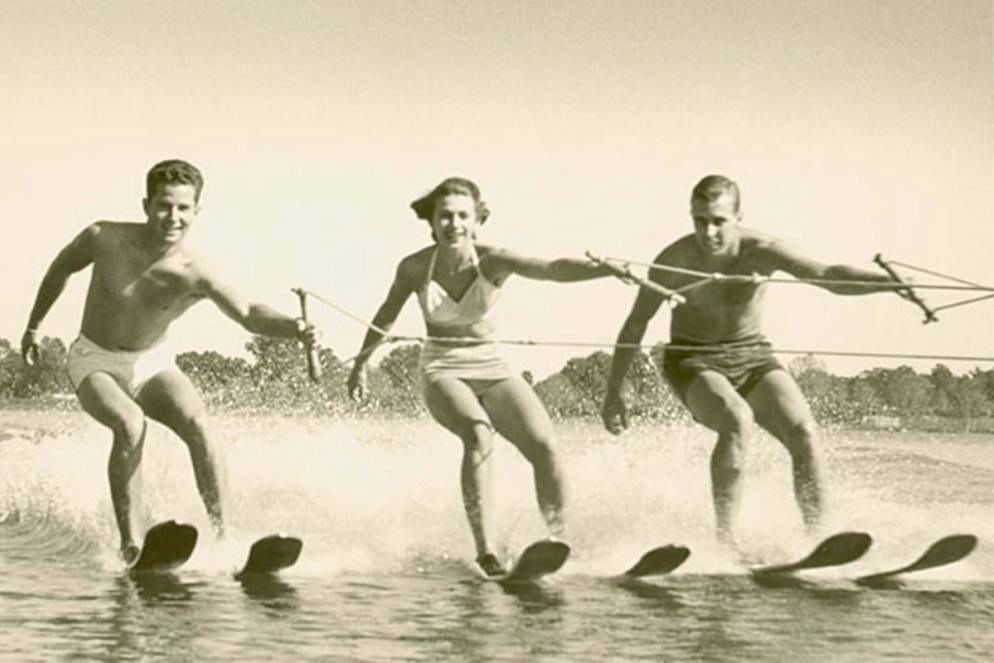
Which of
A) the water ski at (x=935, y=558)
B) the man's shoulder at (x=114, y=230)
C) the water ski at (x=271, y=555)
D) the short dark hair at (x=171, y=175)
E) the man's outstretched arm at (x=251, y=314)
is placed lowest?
the water ski at (x=935, y=558)

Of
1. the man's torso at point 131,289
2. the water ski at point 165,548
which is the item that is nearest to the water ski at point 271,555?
the water ski at point 165,548

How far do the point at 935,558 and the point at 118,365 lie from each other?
10.3ft

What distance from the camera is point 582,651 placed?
7.38 m

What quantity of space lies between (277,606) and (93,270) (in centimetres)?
154

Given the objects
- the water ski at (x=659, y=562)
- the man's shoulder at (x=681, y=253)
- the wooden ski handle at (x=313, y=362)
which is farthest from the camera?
the man's shoulder at (x=681, y=253)

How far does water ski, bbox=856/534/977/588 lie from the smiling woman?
4.03 feet

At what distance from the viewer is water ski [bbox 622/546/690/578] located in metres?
8.55

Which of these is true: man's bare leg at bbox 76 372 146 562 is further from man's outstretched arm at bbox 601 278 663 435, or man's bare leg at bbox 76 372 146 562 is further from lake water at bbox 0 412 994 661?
man's outstretched arm at bbox 601 278 663 435

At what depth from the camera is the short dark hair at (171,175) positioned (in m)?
8.41

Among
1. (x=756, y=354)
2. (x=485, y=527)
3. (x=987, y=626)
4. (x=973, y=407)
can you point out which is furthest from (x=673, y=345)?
(x=973, y=407)

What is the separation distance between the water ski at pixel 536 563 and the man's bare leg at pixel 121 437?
1.36 m

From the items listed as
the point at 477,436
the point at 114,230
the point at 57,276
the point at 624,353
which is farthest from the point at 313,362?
the point at 624,353

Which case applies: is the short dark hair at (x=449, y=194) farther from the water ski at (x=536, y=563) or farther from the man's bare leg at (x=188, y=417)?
the water ski at (x=536, y=563)

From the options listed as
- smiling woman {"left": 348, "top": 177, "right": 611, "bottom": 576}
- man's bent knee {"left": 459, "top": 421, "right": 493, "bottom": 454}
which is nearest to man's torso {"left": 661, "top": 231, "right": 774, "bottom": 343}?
smiling woman {"left": 348, "top": 177, "right": 611, "bottom": 576}
